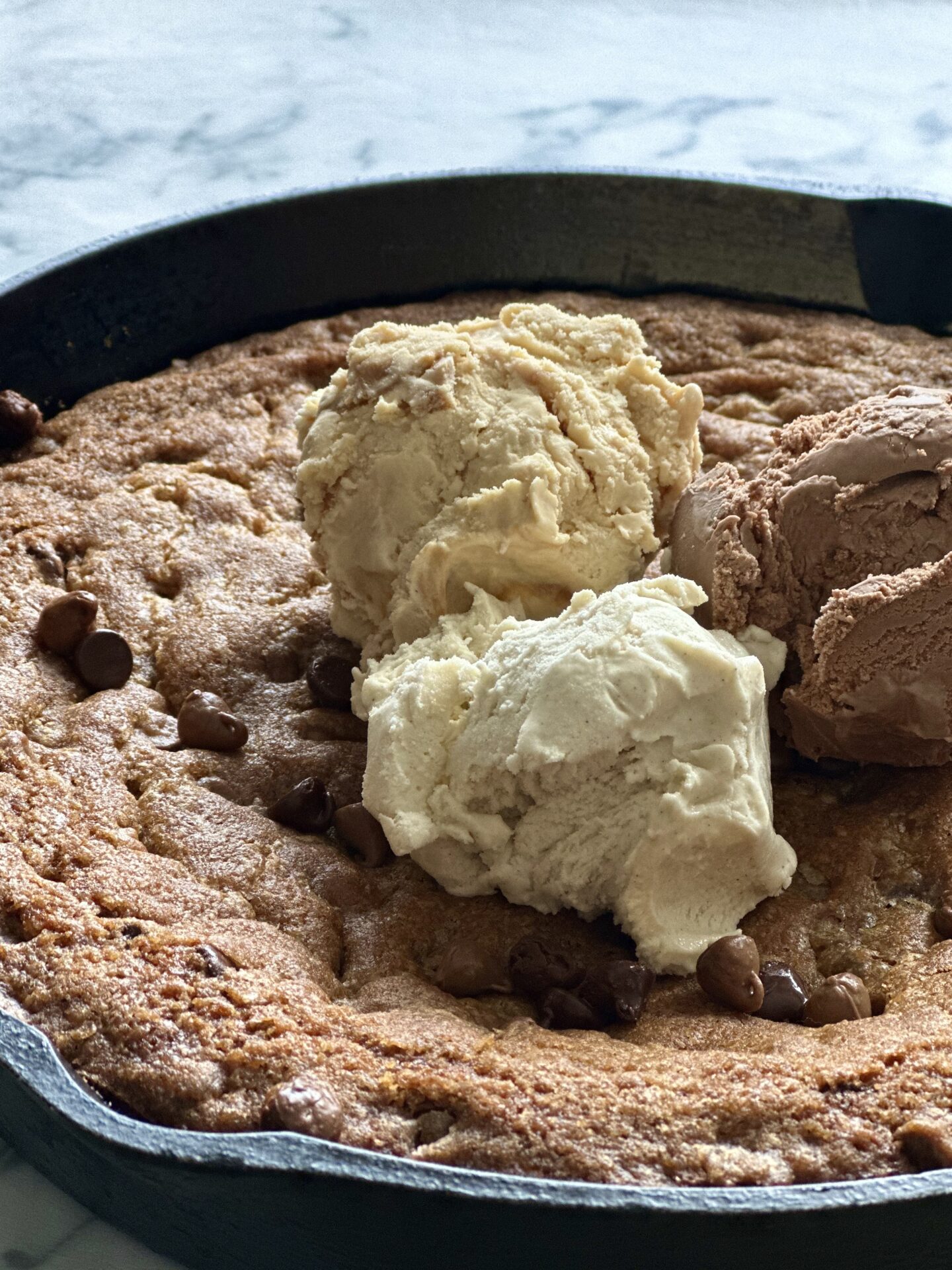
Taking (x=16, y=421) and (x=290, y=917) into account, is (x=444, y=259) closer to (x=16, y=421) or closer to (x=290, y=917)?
(x=16, y=421)

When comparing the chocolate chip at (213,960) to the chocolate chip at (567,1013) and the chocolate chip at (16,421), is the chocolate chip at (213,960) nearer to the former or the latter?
the chocolate chip at (567,1013)

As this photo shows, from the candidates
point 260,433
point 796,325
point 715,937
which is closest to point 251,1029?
point 715,937

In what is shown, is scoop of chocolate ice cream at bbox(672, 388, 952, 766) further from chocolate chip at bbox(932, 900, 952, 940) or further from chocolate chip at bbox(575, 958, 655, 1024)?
chocolate chip at bbox(575, 958, 655, 1024)

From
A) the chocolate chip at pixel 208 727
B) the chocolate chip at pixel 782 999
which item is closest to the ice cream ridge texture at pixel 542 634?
the chocolate chip at pixel 782 999

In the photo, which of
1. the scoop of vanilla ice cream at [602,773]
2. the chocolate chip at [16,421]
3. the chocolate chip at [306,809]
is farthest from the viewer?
the chocolate chip at [16,421]

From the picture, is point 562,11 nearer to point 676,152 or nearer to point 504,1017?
point 676,152
